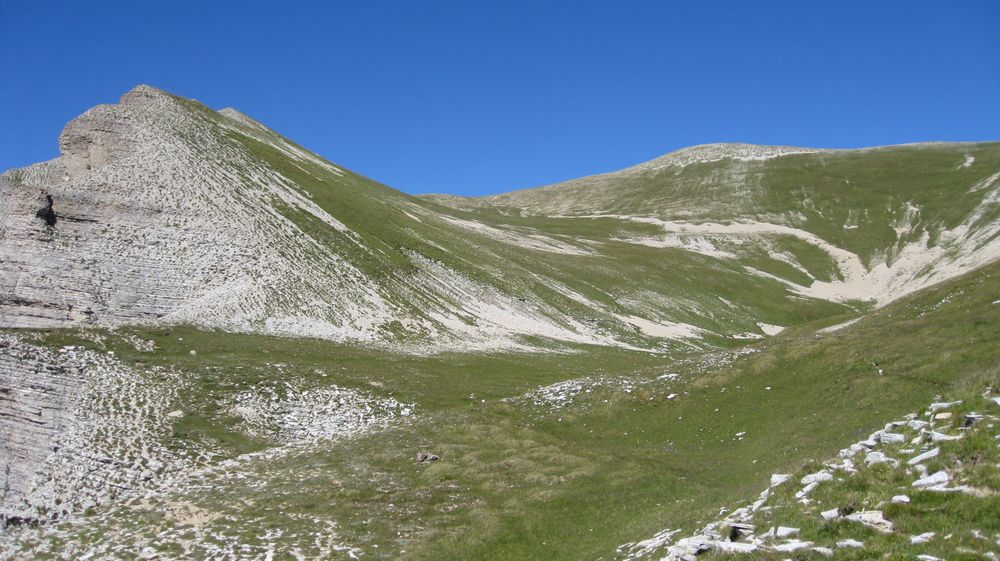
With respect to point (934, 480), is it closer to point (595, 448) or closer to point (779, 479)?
point (779, 479)

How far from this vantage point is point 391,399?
45594 mm

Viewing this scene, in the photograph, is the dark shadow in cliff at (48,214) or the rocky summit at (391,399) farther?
the dark shadow in cliff at (48,214)

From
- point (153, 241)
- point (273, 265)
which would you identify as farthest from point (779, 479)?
point (153, 241)

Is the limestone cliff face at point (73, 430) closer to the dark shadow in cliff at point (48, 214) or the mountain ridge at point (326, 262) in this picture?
the mountain ridge at point (326, 262)

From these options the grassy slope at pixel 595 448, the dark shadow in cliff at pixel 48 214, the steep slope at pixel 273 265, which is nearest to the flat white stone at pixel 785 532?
the grassy slope at pixel 595 448

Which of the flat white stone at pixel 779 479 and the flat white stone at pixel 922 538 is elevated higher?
the flat white stone at pixel 922 538

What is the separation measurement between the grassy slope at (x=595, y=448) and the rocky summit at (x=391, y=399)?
0.19m

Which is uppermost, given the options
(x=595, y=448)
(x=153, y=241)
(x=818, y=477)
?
(x=153, y=241)

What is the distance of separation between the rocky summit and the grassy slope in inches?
7.5

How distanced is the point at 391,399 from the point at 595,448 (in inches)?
669

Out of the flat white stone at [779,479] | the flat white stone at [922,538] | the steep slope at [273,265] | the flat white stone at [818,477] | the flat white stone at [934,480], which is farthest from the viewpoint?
the steep slope at [273,265]

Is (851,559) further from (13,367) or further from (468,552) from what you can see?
(13,367)

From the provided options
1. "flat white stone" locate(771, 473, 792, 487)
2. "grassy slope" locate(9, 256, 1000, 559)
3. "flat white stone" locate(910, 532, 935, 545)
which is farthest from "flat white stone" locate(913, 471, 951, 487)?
"grassy slope" locate(9, 256, 1000, 559)

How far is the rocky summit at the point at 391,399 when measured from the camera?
17.7m
